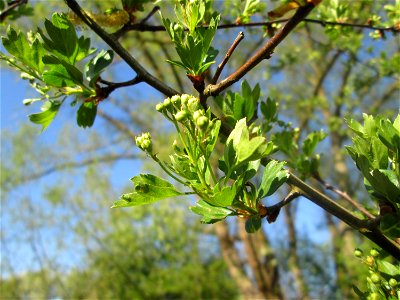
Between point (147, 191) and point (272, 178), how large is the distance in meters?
0.22

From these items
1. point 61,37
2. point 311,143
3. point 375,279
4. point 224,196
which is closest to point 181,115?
point 224,196

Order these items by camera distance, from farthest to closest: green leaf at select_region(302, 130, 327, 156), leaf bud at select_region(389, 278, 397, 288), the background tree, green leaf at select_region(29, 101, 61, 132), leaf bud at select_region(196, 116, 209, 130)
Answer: the background tree
green leaf at select_region(302, 130, 327, 156)
green leaf at select_region(29, 101, 61, 132)
leaf bud at select_region(389, 278, 397, 288)
leaf bud at select_region(196, 116, 209, 130)

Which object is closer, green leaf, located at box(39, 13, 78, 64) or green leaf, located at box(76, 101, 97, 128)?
green leaf, located at box(39, 13, 78, 64)

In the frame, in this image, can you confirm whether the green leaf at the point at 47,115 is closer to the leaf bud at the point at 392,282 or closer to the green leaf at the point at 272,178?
the green leaf at the point at 272,178

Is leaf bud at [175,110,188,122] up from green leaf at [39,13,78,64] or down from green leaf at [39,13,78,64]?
down

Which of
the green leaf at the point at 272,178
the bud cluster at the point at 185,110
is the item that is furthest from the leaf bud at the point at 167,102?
the green leaf at the point at 272,178

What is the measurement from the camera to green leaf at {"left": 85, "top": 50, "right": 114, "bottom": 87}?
93cm

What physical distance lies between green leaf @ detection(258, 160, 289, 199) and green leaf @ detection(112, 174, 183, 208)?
15cm

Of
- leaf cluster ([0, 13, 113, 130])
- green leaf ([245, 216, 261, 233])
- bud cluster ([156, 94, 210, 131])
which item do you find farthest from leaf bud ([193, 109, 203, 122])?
leaf cluster ([0, 13, 113, 130])

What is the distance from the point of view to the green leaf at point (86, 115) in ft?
3.34

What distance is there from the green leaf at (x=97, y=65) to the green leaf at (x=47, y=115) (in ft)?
0.43

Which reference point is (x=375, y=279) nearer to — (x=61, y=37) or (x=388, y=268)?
(x=388, y=268)

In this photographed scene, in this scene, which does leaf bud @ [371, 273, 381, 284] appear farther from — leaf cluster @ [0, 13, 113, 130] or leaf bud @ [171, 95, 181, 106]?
leaf cluster @ [0, 13, 113, 130]

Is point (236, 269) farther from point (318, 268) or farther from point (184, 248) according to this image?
point (184, 248)
